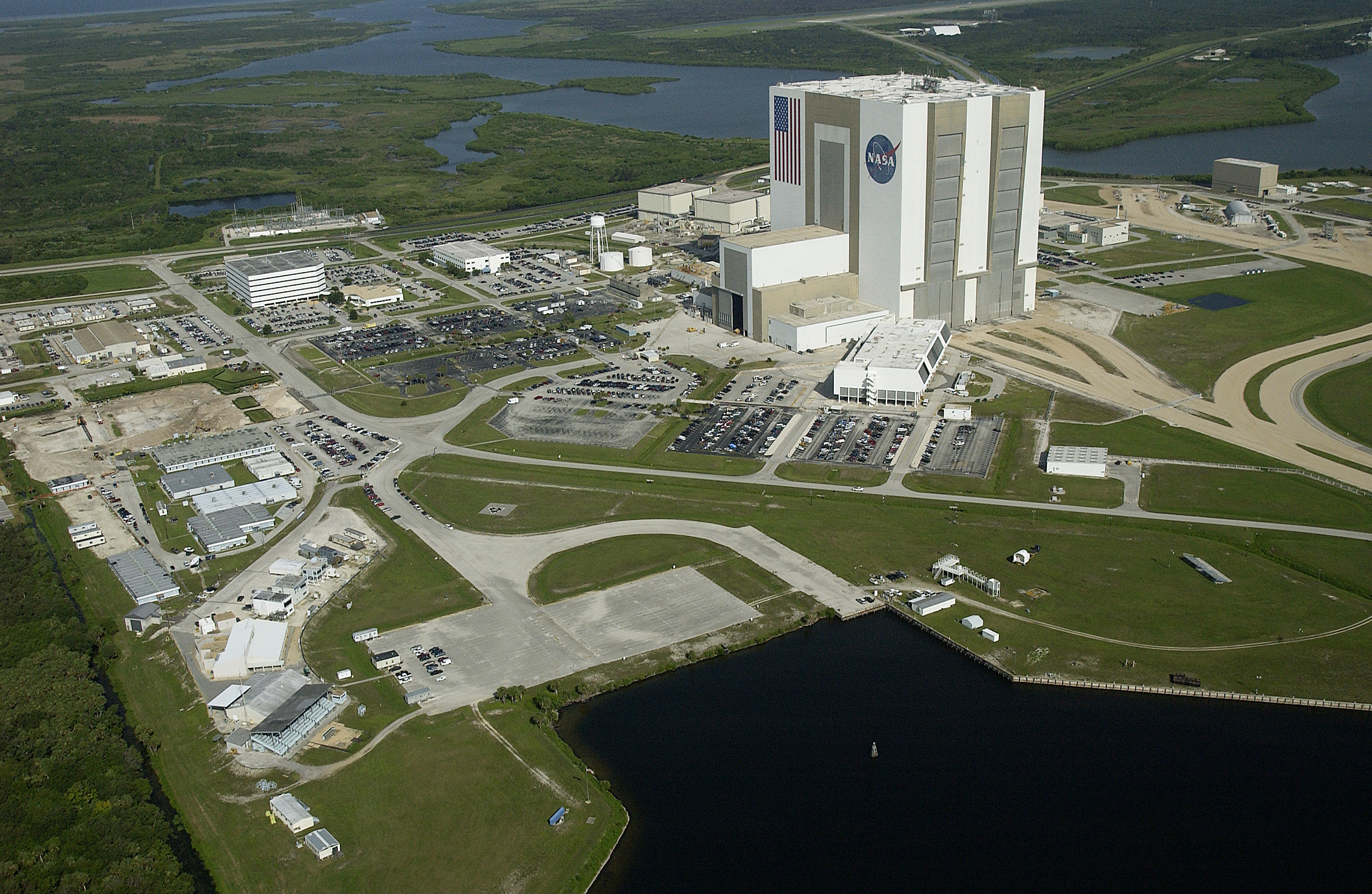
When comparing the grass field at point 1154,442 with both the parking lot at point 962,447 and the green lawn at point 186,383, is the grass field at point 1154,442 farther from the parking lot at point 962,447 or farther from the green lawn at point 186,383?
the green lawn at point 186,383

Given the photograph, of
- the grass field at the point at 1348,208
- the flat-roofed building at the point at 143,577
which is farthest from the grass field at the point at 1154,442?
the grass field at the point at 1348,208

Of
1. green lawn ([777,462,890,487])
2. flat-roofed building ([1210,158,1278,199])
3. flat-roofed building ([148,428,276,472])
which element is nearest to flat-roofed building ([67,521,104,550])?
flat-roofed building ([148,428,276,472])

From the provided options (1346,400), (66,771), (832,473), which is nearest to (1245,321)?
(1346,400)

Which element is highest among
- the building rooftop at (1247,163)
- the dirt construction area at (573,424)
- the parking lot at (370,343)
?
the building rooftop at (1247,163)

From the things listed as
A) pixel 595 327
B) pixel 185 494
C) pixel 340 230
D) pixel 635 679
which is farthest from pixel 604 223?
pixel 635 679

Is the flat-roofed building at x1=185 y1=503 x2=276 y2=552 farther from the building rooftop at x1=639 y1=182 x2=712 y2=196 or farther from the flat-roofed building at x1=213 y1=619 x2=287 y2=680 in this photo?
the building rooftop at x1=639 y1=182 x2=712 y2=196

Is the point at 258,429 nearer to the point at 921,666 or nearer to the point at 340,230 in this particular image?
the point at 921,666

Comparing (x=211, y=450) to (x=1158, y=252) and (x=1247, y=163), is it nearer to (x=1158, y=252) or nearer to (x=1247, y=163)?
(x=1158, y=252)
